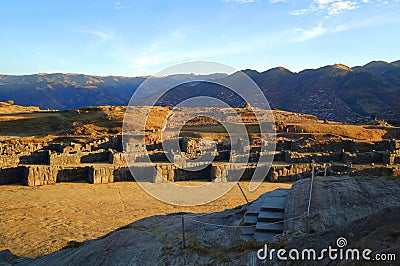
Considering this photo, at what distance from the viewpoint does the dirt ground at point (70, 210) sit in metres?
10.9

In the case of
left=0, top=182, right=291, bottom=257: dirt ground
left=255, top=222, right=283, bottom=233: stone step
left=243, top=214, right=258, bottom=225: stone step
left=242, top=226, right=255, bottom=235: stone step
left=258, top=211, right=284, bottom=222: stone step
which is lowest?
left=0, top=182, right=291, bottom=257: dirt ground

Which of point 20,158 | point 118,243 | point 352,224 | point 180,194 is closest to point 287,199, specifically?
point 352,224

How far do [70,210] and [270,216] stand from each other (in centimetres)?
947

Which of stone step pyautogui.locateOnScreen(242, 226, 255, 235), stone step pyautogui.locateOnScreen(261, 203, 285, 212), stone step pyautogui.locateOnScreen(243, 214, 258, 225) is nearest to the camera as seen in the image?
stone step pyautogui.locateOnScreen(242, 226, 255, 235)

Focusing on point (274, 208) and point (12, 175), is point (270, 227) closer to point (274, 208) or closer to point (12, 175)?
point (274, 208)

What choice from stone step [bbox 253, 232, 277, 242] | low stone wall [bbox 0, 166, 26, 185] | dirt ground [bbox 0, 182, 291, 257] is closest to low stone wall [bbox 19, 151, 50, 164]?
low stone wall [bbox 0, 166, 26, 185]

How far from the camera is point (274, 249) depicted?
5.45 meters

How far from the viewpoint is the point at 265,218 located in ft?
24.2

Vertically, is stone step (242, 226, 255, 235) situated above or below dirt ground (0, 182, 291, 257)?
above

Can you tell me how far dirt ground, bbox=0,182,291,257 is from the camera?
35.9ft

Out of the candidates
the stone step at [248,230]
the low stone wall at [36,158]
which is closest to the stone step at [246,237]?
the stone step at [248,230]

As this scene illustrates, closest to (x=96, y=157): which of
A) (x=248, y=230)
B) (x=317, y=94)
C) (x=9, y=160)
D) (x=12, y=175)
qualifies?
(x=9, y=160)

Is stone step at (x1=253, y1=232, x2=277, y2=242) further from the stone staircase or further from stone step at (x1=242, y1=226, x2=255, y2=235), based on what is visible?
stone step at (x1=242, y1=226, x2=255, y2=235)

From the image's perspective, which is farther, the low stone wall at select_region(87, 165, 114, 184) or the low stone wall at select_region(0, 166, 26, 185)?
the low stone wall at select_region(87, 165, 114, 184)
